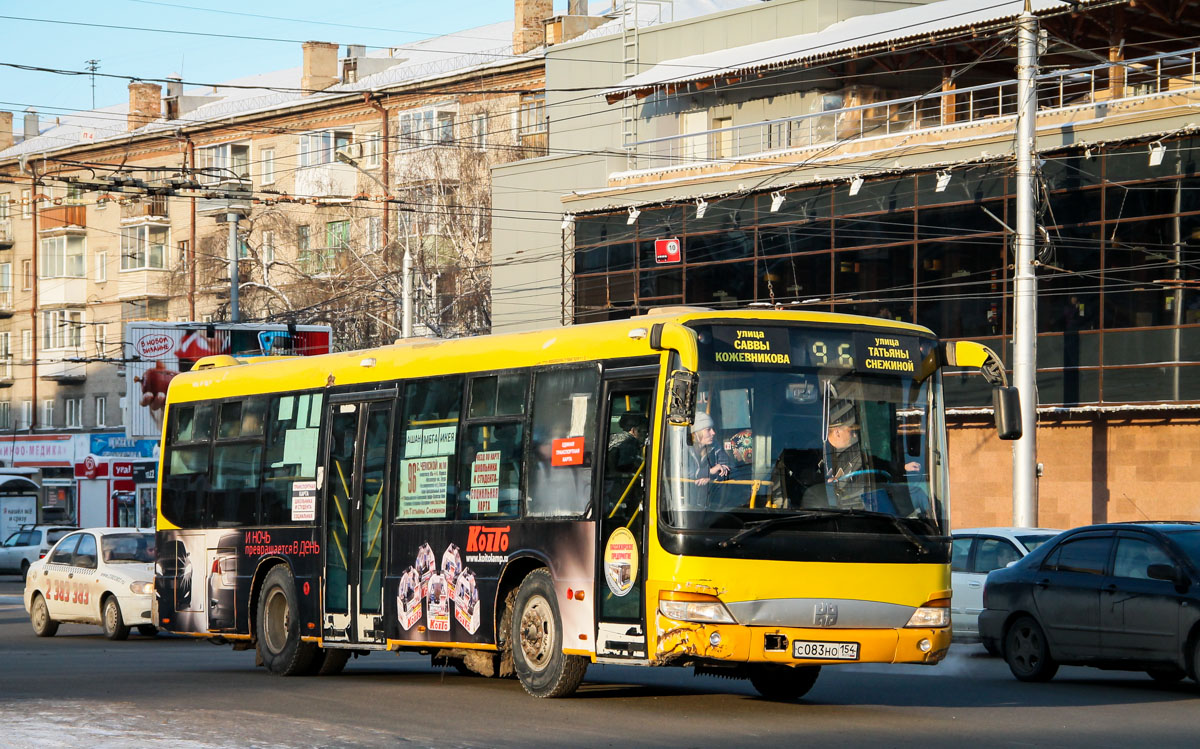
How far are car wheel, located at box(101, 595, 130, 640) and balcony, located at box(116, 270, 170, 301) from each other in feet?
162

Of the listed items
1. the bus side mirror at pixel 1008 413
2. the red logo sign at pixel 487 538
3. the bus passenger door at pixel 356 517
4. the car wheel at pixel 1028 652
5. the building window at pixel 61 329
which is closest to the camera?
the bus side mirror at pixel 1008 413

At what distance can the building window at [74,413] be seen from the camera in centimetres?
7606

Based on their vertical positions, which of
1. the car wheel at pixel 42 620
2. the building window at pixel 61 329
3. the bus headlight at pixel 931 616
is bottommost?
the car wheel at pixel 42 620

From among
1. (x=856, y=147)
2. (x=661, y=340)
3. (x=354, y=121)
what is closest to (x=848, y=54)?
(x=856, y=147)

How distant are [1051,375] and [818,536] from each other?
2246 cm

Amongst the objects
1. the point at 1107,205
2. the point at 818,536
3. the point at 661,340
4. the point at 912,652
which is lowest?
the point at 912,652

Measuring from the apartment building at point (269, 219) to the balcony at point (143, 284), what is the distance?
93mm

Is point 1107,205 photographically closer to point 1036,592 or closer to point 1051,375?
point 1051,375

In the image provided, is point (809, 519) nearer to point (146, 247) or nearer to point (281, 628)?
point (281, 628)

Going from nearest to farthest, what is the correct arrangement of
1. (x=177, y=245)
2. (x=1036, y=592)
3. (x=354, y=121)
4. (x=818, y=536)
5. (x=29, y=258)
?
(x=818, y=536) → (x=1036, y=592) → (x=354, y=121) → (x=177, y=245) → (x=29, y=258)

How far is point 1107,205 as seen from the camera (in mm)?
32812

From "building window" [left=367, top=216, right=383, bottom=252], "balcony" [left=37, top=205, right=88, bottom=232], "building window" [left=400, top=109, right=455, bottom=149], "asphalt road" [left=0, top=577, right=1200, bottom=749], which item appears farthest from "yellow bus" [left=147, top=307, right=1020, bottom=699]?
"balcony" [left=37, top=205, right=88, bottom=232]

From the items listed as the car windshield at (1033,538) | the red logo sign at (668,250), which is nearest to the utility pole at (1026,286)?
the car windshield at (1033,538)

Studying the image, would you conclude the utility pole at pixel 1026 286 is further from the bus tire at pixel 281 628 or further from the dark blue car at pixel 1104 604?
the bus tire at pixel 281 628
